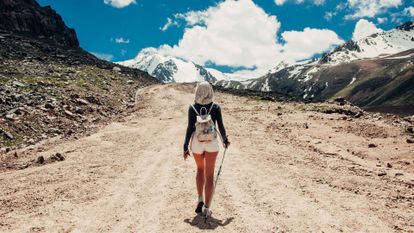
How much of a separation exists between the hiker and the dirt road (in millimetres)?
1013

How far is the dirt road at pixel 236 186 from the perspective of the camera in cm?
995

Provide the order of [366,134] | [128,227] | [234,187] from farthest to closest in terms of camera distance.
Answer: [366,134] → [234,187] → [128,227]

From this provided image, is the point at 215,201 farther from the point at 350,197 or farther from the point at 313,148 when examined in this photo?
the point at 313,148

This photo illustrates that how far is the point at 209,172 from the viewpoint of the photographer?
1029cm

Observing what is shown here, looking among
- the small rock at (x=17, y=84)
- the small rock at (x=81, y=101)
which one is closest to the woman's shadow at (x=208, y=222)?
the small rock at (x=81, y=101)

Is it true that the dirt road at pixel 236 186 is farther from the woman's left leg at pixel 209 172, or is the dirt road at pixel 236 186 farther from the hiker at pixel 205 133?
the hiker at pixel 205 133

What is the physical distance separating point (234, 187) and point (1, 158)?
1121 cm

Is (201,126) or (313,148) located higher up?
(201,126)

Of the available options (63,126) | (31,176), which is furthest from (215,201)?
(63,126)

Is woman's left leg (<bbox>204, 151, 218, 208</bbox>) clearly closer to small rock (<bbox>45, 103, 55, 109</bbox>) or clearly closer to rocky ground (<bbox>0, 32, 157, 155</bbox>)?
rocky ground (<bbox>0, 32, 157, 155</bbox>)

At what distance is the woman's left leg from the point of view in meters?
10.1

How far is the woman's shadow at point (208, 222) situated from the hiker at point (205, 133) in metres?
0.17

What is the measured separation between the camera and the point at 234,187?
501 inches

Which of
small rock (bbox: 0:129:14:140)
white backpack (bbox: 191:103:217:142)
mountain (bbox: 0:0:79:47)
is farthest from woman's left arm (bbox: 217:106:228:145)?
mountain (bbox: 0:0:79:47)
